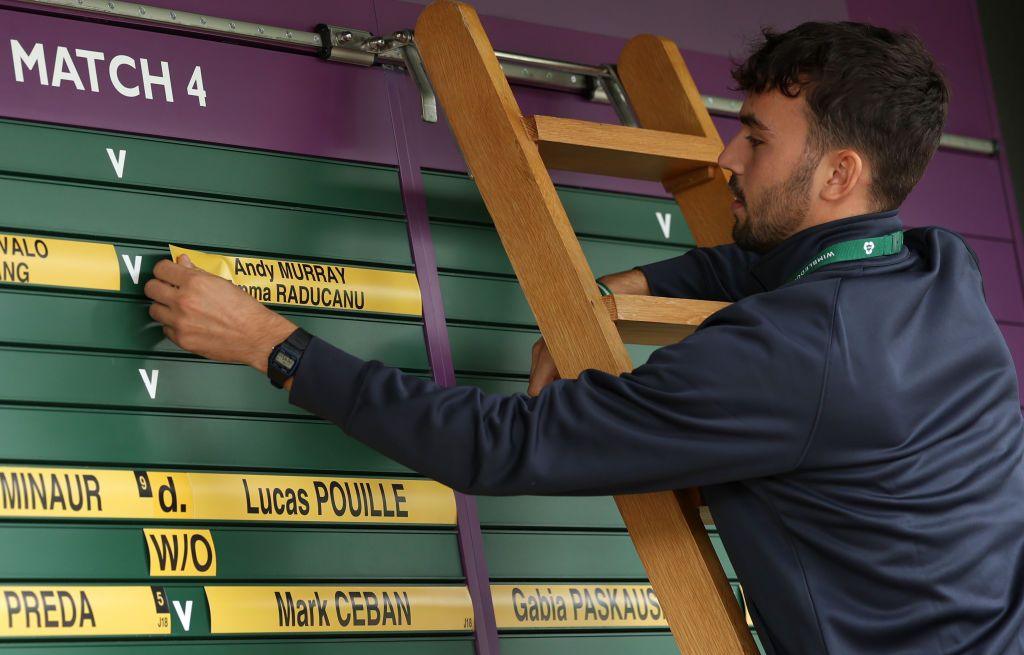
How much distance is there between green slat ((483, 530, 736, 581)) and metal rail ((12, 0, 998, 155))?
2.61 ft

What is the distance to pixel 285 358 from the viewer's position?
1889mm

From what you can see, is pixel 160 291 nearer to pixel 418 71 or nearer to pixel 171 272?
pixel 171 272

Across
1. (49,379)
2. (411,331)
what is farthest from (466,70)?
(49,379)

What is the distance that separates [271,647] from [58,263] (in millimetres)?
701

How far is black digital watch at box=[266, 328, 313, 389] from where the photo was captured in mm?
1884

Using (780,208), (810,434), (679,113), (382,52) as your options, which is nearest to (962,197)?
(679,113)

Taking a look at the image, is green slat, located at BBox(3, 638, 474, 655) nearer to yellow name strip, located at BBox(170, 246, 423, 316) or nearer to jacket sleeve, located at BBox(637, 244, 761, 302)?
yellow name strip, located at BBox(170, 246, 423, 316)

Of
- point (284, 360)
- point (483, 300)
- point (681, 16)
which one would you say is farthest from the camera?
point (681, 16)

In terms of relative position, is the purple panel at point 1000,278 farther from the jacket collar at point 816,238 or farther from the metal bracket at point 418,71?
the metal bracket at point 418,71

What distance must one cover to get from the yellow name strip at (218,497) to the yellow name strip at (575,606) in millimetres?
193

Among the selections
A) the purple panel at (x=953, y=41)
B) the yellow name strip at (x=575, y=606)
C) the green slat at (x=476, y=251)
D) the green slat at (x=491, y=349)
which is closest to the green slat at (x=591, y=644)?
the yellow name strip at (x=575, y=606)

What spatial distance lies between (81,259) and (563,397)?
0.84 metres

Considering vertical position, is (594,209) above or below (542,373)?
above

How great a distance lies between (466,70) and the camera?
89.7 inches
